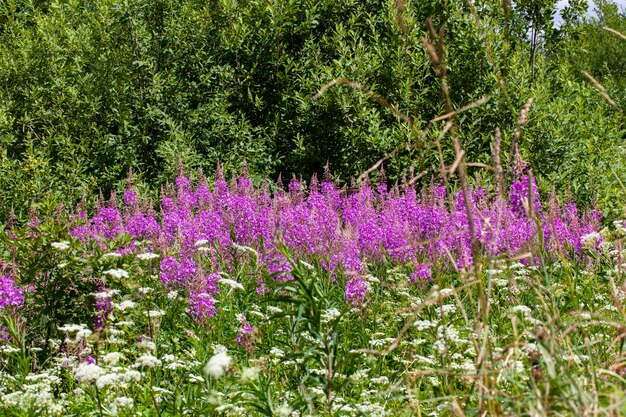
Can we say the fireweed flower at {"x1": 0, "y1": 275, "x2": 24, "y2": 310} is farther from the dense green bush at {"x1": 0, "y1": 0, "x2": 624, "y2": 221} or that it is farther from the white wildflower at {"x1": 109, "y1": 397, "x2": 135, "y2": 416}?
the dense green bush at {"x1": 0, "y1": 0, "x2": 624, "y2": 221}

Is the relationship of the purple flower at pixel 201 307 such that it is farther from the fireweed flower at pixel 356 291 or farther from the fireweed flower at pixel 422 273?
the fireweed flower at pixel 422 273

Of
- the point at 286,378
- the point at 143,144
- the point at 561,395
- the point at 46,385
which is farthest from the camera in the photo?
the point at 143,144

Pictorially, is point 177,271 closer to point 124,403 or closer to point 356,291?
point 356,291

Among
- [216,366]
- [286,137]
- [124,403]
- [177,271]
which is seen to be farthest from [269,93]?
[216,366]

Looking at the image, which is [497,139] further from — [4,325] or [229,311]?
[4,325]

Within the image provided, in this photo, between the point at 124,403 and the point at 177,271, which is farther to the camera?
the point at 177,271

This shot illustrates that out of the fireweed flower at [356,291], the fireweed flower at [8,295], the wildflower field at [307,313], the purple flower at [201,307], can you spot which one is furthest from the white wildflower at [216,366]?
the fireweed flower at [8,295]

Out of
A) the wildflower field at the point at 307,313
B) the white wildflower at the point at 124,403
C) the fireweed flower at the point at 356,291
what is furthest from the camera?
the fireweed flower at the point at 356,291

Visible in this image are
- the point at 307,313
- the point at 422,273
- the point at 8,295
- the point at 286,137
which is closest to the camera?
the point at 307,313

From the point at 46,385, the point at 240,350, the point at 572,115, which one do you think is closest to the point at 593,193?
the point at 572,115

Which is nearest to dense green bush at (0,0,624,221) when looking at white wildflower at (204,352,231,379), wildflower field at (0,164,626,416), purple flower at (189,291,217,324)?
wildflower field at (0,164,626,416)

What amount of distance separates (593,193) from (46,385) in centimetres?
659

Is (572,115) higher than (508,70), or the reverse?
(508,70)

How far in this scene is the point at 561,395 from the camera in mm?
1914
